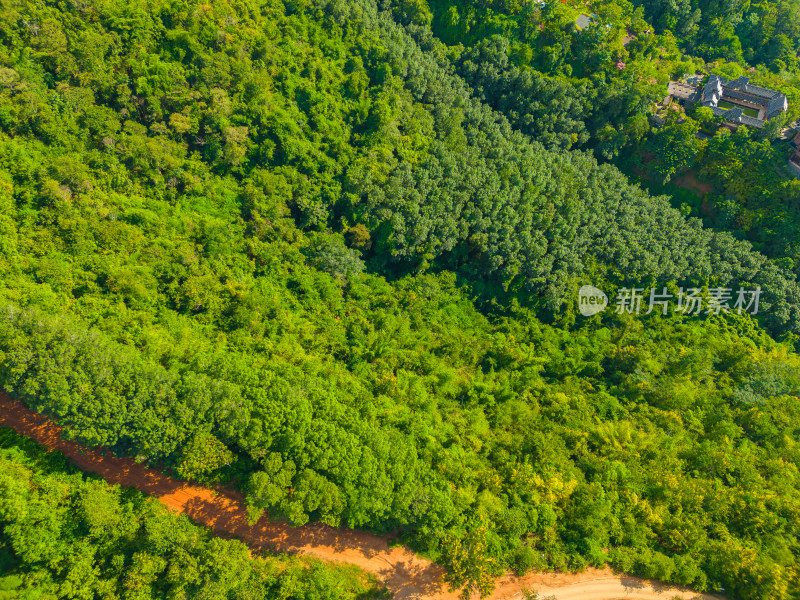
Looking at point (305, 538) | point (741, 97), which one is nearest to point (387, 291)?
point (305, 538)

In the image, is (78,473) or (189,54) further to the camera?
(189,54)

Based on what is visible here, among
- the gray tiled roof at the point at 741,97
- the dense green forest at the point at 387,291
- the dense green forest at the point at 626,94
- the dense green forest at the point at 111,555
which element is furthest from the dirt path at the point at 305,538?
the gray tiled roof at the point at 741,97

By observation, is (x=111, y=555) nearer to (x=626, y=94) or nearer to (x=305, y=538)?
(x=305, y=538)

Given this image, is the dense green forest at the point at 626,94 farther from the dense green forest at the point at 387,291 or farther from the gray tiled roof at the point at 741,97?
the gray tiled roof at the point at 741,97

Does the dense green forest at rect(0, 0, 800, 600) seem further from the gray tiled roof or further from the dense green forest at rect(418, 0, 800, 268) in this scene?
the gray tiled roof

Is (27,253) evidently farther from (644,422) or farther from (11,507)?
(644,422)

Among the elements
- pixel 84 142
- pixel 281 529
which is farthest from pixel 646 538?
pixel 84 142

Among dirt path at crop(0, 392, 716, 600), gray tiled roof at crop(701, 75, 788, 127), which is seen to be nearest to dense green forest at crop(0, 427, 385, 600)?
dirt path at crop(0, 392, 716, 600)
